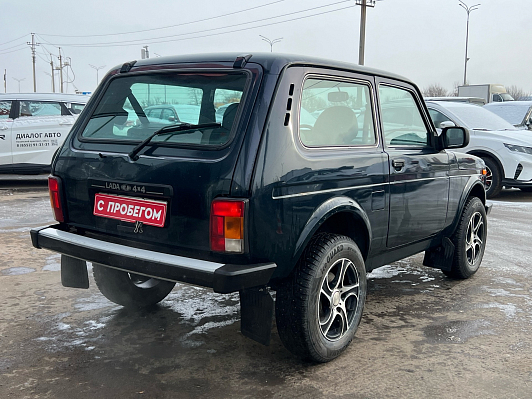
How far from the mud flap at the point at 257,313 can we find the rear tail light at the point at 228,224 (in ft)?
1.00

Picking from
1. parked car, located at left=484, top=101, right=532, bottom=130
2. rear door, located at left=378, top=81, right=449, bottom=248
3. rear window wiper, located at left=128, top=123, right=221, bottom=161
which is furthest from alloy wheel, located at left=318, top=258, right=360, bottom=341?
parked car, located at left=484, top=101, right=532, bottom=130

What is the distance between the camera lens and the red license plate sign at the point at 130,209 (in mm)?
3033

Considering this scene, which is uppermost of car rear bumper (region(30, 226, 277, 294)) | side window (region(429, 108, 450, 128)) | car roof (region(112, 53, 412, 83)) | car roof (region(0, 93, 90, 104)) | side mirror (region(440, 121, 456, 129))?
car roof (region(0, 93, 90, 104))

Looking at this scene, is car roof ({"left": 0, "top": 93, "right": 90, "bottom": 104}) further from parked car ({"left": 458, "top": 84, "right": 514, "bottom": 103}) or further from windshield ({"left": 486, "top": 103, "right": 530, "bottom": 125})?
parked car ({"left": 458, "top": 84, "right": 514, "bottom": 103})

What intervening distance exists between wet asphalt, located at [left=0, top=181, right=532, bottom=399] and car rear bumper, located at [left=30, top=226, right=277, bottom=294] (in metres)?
0.61

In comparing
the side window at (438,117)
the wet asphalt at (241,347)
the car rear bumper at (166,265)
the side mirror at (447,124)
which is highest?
the side window at (438,117)

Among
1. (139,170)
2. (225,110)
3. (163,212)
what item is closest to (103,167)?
(139,170)

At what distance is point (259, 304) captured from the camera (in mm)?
2982

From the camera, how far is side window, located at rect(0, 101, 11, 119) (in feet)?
35.6

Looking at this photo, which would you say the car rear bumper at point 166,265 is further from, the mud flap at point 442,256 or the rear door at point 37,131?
the rear door at point 37,131

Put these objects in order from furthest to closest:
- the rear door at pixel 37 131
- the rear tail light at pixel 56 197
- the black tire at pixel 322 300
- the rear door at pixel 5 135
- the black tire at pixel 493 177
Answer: the rear door at pixel 37 131 < the rear door at pixel 5 135 < the black tire at pixel 493 177 < the rear tail light at pixel 56 197 < the black tire at pixel 322 300

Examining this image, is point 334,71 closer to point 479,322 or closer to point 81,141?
point 81,141

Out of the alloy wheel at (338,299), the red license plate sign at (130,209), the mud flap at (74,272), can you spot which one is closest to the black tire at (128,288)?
the mud flap at (74,272)

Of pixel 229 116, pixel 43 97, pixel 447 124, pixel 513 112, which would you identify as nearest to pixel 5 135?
pixel 43 97
